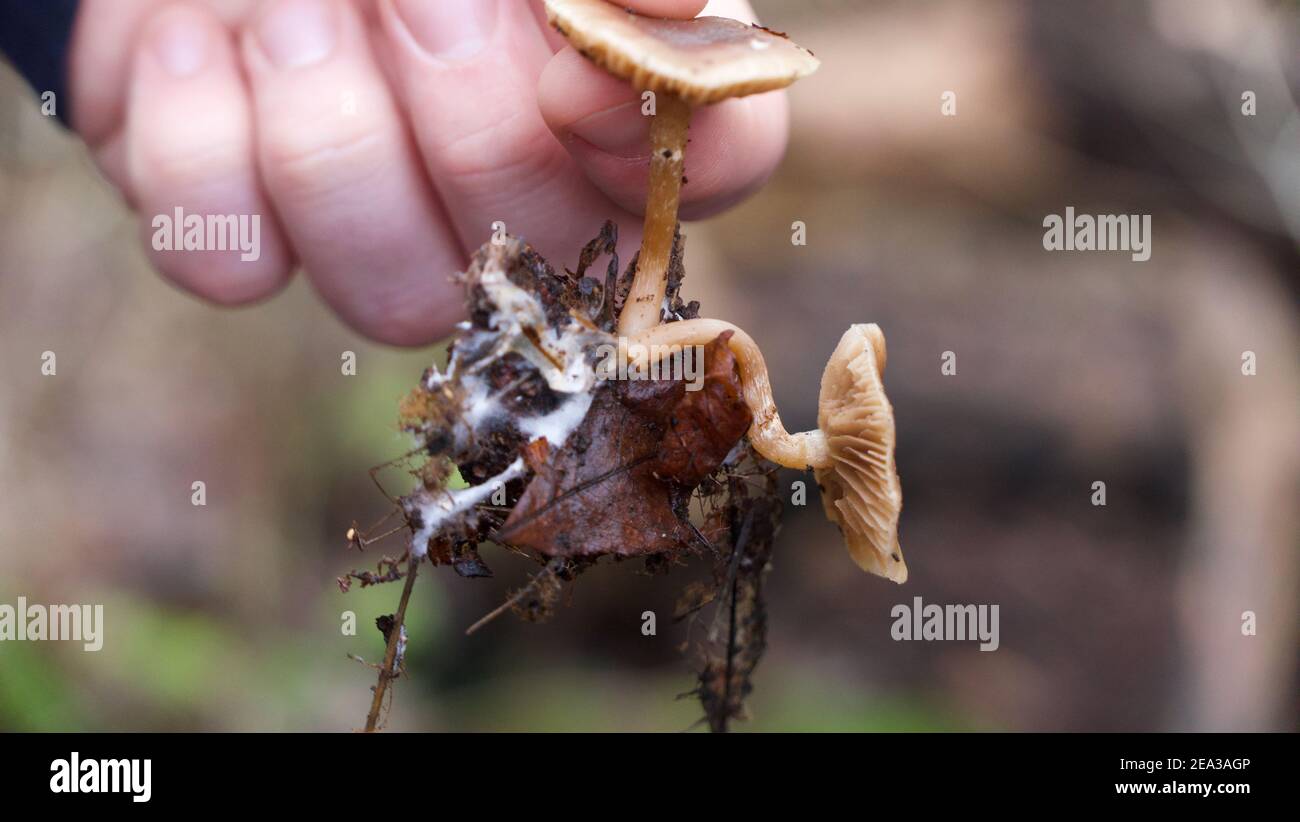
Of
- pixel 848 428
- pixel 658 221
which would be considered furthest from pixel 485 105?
pixel 848 428

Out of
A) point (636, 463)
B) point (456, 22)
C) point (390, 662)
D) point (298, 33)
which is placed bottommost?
point (390, 662)

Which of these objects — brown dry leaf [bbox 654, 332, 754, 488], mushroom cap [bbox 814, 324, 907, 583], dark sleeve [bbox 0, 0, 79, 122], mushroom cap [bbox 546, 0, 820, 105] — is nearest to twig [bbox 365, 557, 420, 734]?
brown dry leaf [bbox 654, 332, 754, 488]

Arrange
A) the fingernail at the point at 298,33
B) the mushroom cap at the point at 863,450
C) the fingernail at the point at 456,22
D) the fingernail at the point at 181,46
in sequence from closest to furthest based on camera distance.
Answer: the mushroom cap at the point at 863,450, the fingernail at the point at 456,22, the fingernail at the point at 298,33, the fingernail at the point at 181,46

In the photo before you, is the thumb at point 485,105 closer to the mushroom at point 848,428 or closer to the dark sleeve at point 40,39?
the mushroom at point 848,428

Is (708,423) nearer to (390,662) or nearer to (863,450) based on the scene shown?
(863,450)

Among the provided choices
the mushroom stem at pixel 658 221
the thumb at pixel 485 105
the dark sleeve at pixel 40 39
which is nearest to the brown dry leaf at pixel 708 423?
the mushroom stem at pixel 658 221

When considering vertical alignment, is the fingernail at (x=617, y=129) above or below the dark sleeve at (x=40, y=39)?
below

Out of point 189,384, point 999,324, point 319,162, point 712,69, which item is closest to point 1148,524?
point 999,324
